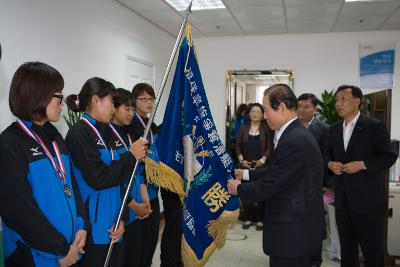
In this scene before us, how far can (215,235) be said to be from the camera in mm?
2209

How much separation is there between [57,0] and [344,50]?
4418 mm

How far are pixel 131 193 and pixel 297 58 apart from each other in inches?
178

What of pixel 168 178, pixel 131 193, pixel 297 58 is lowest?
pixel 131 193

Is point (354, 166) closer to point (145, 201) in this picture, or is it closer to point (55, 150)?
point (145, 201)

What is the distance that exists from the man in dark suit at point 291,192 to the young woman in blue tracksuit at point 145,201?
0.84 m

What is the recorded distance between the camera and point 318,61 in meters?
5.83

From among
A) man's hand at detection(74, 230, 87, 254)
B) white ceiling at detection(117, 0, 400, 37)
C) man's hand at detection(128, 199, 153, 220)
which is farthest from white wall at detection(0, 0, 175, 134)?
man's hand at detection(74, 230, 87, 254)

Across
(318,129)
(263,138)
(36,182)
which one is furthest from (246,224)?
(36,182)

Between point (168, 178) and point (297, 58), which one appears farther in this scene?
point (297, 58)

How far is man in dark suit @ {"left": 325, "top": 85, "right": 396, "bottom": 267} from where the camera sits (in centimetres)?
254

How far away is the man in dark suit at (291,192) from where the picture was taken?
1.82 meters

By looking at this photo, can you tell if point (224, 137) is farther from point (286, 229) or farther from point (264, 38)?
point (286, 229)

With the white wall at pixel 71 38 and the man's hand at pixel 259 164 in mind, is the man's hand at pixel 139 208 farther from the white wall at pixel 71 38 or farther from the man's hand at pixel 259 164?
the man's hand at pixel 259 164

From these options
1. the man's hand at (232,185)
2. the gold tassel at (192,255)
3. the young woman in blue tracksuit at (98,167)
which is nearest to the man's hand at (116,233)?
the young woman in blue tracksuit at (98,167)
